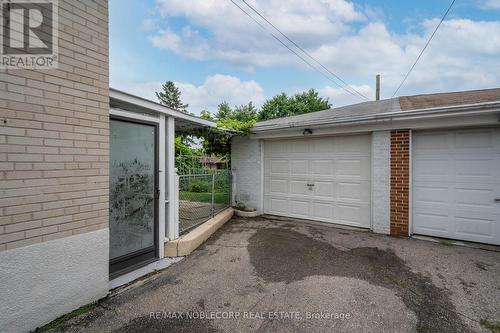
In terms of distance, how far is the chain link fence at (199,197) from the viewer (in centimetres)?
533

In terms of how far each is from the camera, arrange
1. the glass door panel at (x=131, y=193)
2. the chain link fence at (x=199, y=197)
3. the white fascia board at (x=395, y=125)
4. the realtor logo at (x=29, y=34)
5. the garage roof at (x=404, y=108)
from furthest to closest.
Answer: the chain link fence at (x=199, y=197) → the garage roof at (x=404, y=108) → the white fascia board at (x=395, y=125) → the glass door panel at (x=131, y=193) → the realtor logo at (x=29, y=34)

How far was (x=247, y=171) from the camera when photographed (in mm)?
7332

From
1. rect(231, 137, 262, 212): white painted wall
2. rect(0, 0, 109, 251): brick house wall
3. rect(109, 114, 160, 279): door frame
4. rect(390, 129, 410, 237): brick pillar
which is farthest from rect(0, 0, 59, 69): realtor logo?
rect(390, 129, 410, 237): brick pillar

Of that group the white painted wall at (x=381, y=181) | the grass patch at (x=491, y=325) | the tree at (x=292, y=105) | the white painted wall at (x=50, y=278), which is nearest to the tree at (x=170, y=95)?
the tree at (x=292, y=105)

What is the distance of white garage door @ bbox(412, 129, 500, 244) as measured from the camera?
180 inches

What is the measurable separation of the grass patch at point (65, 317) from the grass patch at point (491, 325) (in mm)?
4309

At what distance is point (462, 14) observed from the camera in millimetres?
6426

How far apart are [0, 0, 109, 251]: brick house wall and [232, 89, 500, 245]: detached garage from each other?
4487mm

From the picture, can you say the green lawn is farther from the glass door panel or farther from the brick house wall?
the brick house wall

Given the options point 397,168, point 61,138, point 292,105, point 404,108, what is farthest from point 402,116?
point 292,105

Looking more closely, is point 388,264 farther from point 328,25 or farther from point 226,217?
point 328,25

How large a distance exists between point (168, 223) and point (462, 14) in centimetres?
927

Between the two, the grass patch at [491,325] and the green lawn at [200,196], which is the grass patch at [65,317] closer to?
the green lawn at [200,196]

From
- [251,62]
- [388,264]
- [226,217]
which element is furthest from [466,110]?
[251,62]
